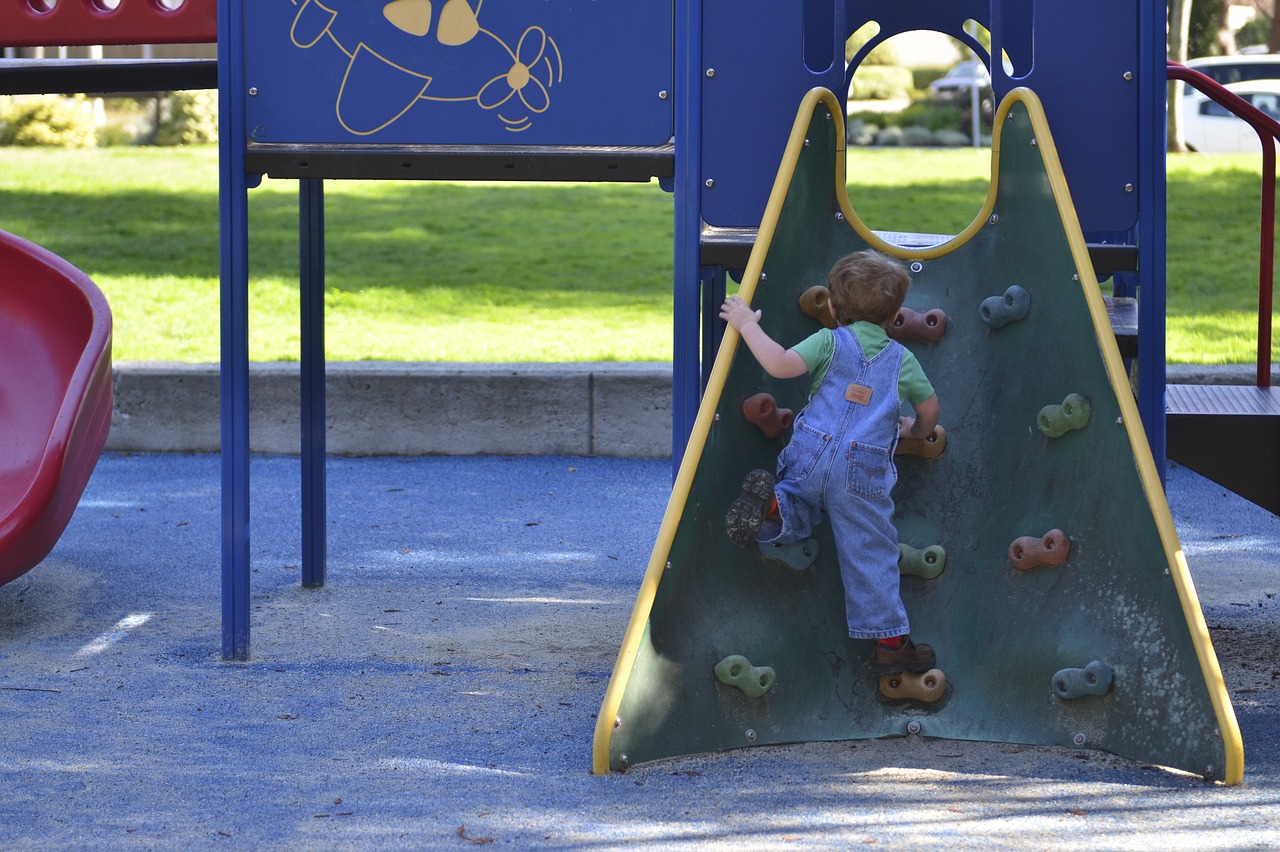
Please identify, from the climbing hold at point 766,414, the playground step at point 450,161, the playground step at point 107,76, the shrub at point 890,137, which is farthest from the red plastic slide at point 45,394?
the shrub at point 890,137

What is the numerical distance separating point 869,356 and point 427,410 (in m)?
4.85

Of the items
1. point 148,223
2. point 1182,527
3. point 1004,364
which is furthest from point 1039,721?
point 148,223

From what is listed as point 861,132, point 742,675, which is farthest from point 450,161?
point 861,132

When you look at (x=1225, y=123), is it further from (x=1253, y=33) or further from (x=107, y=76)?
(x=107, y=76)

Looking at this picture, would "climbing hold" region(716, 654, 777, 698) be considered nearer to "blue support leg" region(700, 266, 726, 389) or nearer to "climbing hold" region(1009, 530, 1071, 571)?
"climbing hold" region(1009, 530, 1071, 571)

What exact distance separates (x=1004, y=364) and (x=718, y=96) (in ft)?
3.66

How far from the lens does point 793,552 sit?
4.05 m

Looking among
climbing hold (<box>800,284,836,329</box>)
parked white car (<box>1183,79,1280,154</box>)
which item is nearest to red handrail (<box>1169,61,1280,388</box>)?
climbing hold (<box>800,284,836,329</box>)

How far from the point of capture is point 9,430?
612cm

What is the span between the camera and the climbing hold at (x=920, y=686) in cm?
400

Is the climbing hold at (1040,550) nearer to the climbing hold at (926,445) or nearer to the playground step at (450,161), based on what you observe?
the climbing hold at (926,445)

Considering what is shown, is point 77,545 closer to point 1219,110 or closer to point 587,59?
point 587,59

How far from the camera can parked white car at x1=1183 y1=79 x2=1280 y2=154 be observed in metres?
20.7

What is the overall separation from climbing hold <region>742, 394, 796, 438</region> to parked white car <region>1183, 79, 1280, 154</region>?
18.5 m
